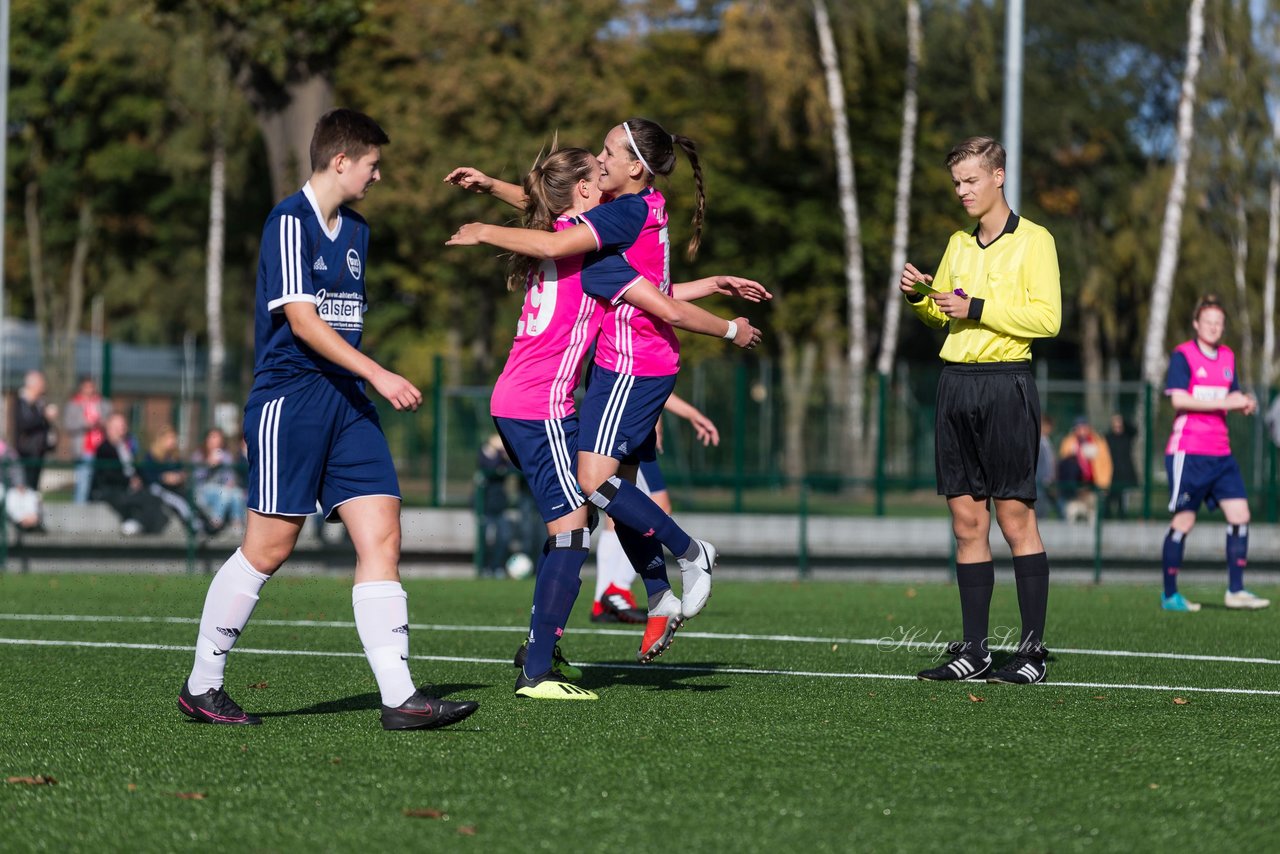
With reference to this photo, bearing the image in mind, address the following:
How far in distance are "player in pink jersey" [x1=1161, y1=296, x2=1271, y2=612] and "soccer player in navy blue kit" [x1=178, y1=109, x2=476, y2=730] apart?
7.27 meters

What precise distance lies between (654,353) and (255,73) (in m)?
19.3

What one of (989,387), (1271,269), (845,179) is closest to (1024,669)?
(989,387)

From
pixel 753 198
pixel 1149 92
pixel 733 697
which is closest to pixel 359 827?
pixel 733 697

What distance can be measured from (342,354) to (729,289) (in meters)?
2.02

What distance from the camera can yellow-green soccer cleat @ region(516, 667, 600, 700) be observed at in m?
6.70

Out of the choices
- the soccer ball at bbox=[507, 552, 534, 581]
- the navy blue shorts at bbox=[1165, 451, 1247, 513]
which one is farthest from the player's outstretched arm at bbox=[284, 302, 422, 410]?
the soccer ball at bbox=[507, 552, 534, 581]

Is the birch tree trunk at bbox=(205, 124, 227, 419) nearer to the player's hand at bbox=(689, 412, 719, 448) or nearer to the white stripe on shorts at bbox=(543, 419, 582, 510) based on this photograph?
the player's hand at bbox=(689, 412, 719, 448)

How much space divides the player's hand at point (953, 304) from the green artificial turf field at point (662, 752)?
4.90ft

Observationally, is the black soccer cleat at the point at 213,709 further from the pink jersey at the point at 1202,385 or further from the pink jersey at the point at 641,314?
the pink jersey at the point at 1202,385

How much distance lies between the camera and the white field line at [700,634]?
28.4 feet

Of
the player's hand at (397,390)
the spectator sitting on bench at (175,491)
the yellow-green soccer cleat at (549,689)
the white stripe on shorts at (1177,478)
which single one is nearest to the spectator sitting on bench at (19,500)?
the spectator sitting on bench at (175,491)

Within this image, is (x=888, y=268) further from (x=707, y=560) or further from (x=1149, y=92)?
(x=707, y=560)

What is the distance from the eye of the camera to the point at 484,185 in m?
7.03

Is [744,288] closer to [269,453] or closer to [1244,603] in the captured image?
[269,453]
